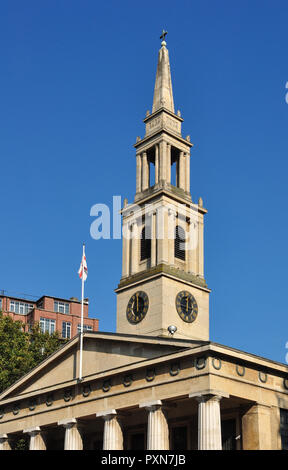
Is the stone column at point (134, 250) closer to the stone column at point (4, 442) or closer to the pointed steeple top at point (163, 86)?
the pointed steeple top at point (163, 86)

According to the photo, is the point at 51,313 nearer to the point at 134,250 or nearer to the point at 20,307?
the point at 20,307

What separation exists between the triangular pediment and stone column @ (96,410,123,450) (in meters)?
2.64

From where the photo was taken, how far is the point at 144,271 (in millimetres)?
61188

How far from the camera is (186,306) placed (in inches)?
2371

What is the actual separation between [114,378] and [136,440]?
6.28 metres

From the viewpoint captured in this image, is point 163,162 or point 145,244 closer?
point 145,244

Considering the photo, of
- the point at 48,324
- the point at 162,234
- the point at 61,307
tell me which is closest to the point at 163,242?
the point at 162,234

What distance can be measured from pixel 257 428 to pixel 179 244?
21466 millimetres

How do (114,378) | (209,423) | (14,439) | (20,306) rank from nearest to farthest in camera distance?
(209,423)
(114,378)
(14,439)
(20,306)

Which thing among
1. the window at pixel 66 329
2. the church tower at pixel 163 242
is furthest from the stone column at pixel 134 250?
the window at pixel 66 329

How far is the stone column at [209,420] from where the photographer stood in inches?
1642

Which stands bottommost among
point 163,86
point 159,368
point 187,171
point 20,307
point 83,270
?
point 159,368
